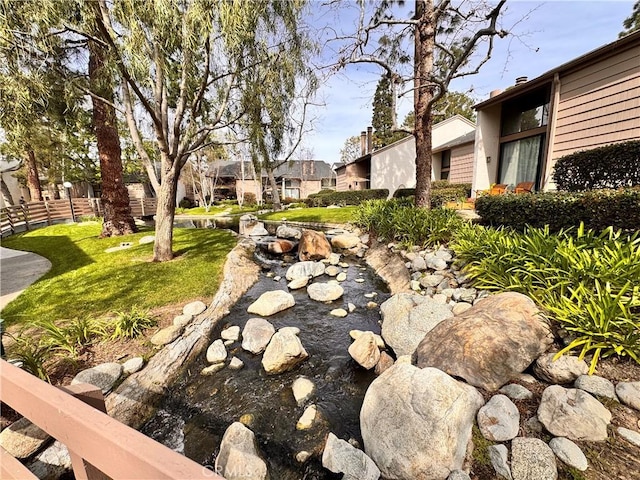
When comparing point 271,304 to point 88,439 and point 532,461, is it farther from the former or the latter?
point 88,439

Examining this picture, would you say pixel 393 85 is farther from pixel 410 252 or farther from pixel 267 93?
pixel 410 252

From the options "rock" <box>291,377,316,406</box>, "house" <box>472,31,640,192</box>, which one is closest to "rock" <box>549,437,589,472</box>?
"rock" <box>291,377,316,406</box>

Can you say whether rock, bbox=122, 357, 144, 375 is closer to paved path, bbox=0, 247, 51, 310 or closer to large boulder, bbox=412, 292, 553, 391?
paved path, bbox=0, 247, 51, 310

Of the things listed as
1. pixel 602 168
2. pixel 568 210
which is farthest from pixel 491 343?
pixel 602 168

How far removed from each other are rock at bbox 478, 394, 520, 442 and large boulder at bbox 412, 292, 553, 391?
250mm

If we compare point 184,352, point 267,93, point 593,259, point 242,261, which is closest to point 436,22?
point 267,93

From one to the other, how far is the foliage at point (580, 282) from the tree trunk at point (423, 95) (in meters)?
3.90

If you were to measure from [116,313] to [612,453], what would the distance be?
229 inches

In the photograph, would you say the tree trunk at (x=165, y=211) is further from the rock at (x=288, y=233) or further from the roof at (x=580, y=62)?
the roof at (x=580, y=62)

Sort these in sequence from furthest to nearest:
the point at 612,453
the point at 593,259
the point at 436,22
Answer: the point at 436,22
the point at 593,259
the point at 612,453

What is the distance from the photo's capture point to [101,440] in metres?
0.84

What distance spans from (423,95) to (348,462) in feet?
28.3

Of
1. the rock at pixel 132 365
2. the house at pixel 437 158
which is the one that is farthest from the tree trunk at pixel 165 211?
the house at pixel 437 158

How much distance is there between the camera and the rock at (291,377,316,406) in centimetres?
335
